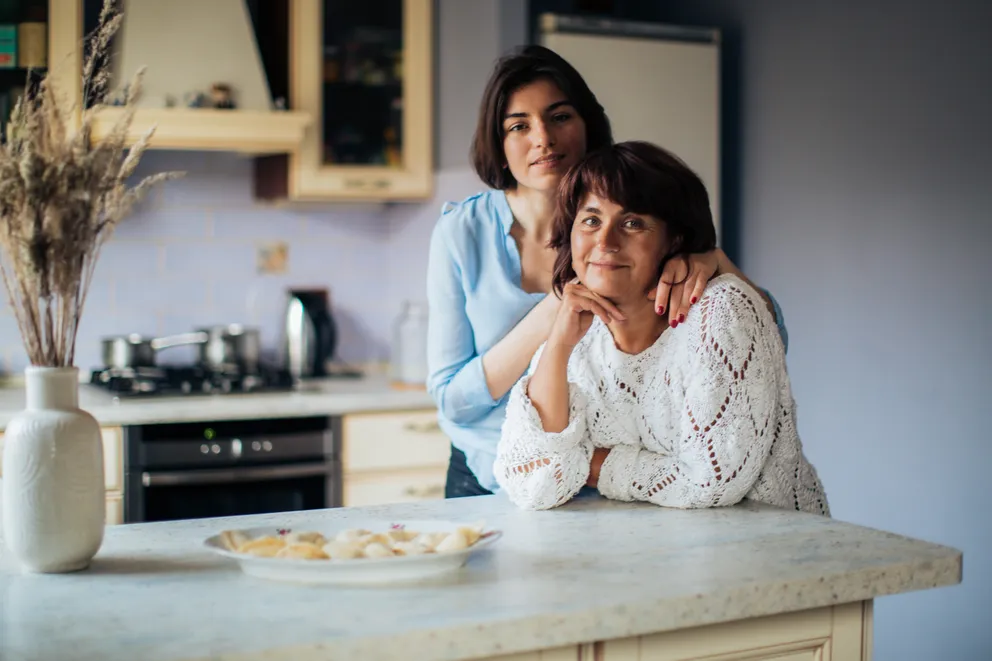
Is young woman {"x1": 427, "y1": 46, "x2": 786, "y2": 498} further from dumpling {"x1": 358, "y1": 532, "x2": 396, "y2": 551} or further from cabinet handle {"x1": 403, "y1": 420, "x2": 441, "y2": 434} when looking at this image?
cabinet handle {"x1": 403, "y1": 420, "x2": 441, "y2": 434}

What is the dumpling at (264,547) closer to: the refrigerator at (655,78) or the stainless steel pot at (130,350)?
the stainless steel pot at (130,350)

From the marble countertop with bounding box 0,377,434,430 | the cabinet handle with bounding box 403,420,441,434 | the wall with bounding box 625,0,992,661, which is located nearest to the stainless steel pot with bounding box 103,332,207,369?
the marble countertop with bounding box 0,377,434,430

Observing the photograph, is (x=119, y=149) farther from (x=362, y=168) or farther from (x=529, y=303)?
(x=362, y=168)

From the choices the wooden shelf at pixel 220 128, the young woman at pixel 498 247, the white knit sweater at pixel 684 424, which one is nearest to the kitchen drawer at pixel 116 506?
the wooden shelf at pixel 220 128

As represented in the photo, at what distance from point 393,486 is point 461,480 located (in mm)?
1070

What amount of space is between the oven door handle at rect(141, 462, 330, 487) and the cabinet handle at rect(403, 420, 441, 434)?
27 cm

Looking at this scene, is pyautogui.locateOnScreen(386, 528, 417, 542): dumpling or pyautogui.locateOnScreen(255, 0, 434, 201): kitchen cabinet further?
pyautogui.locateOnScreen(255, 0, 434, 201): kitchen cabinet

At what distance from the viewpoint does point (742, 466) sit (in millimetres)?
1690

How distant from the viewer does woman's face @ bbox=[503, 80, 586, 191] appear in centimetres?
217

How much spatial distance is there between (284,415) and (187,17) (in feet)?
4.17

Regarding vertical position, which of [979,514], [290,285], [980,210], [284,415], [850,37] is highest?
[850,37]

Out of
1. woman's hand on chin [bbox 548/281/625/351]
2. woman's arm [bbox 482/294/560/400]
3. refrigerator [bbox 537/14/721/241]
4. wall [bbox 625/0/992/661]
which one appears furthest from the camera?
refrigerator [bbox 537/14/721/241]

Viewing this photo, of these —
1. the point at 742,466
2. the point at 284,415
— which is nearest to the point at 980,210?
the point at 742,466

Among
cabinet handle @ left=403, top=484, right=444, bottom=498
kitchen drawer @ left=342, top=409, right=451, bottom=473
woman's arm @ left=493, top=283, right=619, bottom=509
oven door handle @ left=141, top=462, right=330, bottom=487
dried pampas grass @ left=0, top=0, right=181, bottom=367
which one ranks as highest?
dried pampas grass @ left=0, top=0, right=181, bottom=367
